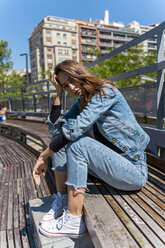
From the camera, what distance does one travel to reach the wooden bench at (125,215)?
1.08 metres

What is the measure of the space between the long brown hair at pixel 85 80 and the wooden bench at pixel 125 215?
2.32ft

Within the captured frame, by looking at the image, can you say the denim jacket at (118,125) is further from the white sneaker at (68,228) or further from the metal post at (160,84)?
the metal post at (160,84)

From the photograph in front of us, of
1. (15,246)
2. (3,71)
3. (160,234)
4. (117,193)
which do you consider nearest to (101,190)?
(117,193)

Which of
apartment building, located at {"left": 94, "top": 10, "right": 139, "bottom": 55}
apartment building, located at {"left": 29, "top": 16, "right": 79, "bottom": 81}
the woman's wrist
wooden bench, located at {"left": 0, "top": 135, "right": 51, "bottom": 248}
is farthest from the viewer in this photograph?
apartment building, located at {"left": 94, "top": 10, "right": 139, "bottom": 55}

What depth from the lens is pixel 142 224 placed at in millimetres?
1201

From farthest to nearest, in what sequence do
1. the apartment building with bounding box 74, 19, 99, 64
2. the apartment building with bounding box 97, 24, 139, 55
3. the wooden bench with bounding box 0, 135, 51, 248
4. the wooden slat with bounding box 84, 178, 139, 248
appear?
the apartment building with bounding box 97, 24, 139, 55 < the apartment building with bounding box 74, 19, 99, 64 < the wooden bench with bounding box 0, 135, 51, 248 < the wooden slat with bounding box 84, 178, 139, 248

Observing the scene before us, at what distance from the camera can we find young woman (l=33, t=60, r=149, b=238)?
55.4 inches

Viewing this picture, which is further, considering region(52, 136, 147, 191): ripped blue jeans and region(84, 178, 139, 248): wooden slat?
region(52, 136, 147, 191): ripped blue jeans

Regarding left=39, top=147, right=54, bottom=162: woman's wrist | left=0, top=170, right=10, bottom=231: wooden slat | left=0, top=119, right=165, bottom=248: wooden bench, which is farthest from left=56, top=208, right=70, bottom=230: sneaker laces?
left=0, top=170, right=10, bottom=231: wooden slat

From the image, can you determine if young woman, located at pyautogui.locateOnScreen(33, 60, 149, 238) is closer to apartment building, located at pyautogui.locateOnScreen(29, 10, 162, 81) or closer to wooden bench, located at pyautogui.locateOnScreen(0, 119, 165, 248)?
wooden bench, located at pyautogui.locateOnScreen(0, 119, 165, 248)

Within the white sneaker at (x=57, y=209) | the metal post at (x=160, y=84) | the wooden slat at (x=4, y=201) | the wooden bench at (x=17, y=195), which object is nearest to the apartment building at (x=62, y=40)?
the wooden bench at (x=17, y=195)

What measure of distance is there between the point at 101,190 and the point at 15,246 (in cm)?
89

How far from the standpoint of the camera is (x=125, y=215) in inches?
51.2

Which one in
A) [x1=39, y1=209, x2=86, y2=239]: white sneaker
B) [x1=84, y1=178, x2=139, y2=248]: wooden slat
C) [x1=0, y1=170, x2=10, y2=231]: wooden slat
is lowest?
[x1=0, y1=170, x2=10, y2=231]: wooden slat
